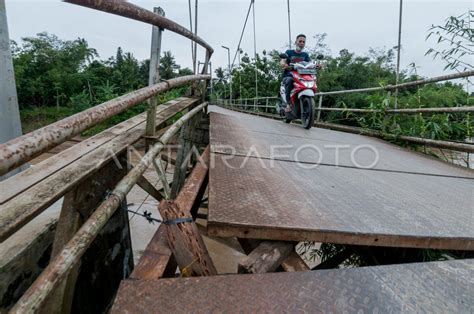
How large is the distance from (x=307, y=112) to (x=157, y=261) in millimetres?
3531

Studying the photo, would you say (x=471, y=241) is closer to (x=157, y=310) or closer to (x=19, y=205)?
(x=157, y=310)

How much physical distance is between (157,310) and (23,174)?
62 cm

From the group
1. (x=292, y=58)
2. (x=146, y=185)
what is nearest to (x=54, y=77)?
(x=292, y=58)

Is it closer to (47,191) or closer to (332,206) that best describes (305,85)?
(332,206)

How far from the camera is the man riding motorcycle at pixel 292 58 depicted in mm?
4230

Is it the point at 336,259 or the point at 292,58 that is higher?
the point at 292,58

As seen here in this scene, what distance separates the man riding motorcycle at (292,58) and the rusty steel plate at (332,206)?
286 centimetres

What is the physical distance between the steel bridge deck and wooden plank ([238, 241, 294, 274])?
0.03m

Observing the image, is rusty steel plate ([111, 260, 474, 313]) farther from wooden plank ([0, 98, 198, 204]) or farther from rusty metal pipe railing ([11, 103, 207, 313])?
wooden plank ([0, 98, 198, 204])

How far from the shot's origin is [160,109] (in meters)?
2.39

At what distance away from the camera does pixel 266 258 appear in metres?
0.84

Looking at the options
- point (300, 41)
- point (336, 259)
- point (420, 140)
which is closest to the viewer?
point (336, 259)

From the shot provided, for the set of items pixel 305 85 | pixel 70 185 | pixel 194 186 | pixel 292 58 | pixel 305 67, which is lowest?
pixel 194 186

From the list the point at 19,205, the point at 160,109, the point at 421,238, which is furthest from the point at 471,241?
the point at 160,109
